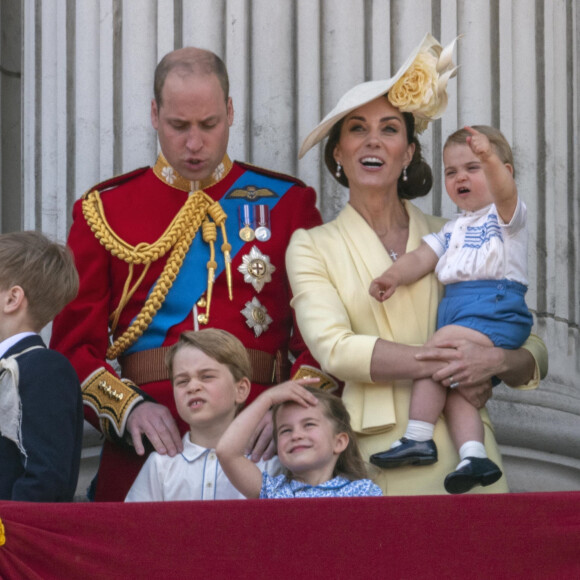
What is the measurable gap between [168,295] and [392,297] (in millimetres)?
664

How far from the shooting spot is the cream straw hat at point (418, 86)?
467cm

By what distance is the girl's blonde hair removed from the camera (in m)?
4.17

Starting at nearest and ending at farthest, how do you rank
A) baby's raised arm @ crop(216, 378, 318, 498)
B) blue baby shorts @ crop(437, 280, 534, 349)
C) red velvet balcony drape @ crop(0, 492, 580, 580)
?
red velvet balcony drape @ crop(0, 492, 580, 580), baby's raised arm @ crop(216, 378, 318, 498), blue baby shorts @ crop(437, 280, 534, 349)

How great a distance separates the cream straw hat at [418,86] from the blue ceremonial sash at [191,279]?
398 mm

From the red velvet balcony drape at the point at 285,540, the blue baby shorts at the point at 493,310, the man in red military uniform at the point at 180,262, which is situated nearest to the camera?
the red velvet balcony drape at the point at 285,540

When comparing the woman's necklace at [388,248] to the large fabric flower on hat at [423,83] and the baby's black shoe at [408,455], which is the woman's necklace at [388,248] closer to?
the large fabric flower on hat at [423,83]

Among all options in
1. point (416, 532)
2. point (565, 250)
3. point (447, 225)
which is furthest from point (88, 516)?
point (565, 250)

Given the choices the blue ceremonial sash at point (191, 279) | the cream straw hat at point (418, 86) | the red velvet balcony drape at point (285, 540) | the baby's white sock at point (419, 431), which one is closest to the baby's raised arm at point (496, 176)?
the cream straw hat at point (418, 86)

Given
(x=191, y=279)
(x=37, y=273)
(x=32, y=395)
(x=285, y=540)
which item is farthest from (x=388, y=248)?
(x=285, y=540)

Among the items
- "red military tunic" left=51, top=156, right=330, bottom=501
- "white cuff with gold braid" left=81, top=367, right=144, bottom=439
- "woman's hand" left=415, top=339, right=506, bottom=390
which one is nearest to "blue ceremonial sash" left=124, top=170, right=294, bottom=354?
"red military tunic" left=51, top=156, right=330, bottom=501

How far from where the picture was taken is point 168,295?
15.7 ft

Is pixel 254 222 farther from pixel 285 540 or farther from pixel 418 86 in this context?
pixel 285 540

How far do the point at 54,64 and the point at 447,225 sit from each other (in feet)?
5.69

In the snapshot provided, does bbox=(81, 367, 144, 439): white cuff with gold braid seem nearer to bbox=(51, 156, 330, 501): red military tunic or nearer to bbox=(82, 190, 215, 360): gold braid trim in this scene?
bbox=(51, 156, 330, 501): red military tunic
